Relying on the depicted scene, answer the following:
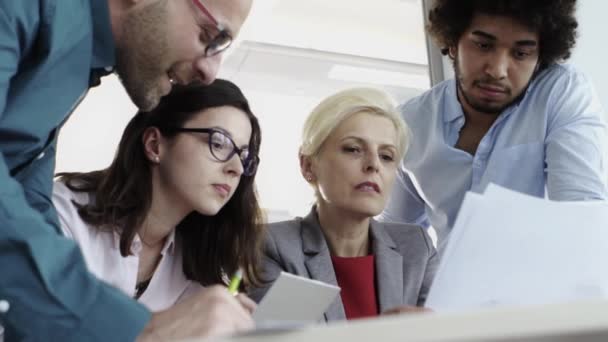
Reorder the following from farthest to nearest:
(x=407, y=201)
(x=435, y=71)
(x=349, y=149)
Answer: (x=435, y=71) < (x=407, y=201) < (x=349, y=149)

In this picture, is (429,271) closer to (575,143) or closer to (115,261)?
(575,143)

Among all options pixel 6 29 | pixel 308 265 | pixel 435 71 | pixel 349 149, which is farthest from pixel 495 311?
pixel 435 71

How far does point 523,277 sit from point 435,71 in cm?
186

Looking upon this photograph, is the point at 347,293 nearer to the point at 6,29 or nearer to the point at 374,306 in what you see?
the point at 374,306

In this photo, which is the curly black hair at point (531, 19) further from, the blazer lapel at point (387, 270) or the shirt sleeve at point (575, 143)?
the blazer lapel at point (387, 270)

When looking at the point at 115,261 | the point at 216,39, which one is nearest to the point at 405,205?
the point at 115,261

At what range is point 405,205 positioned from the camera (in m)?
2.28

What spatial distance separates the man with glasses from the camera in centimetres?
85

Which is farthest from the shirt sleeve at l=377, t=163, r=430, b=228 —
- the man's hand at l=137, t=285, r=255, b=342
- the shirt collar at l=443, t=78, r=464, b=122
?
the man's hand at l=137, t=285, r=255, b=342

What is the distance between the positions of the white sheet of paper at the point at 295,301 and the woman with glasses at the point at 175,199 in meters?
0.73

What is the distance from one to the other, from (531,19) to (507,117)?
0.80ft

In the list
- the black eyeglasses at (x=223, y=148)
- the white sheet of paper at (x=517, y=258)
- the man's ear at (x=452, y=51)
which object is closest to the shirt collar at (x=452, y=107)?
the man's ear at (x=452, y=51)

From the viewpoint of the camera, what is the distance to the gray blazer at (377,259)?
1.76 metres

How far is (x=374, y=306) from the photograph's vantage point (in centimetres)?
177
